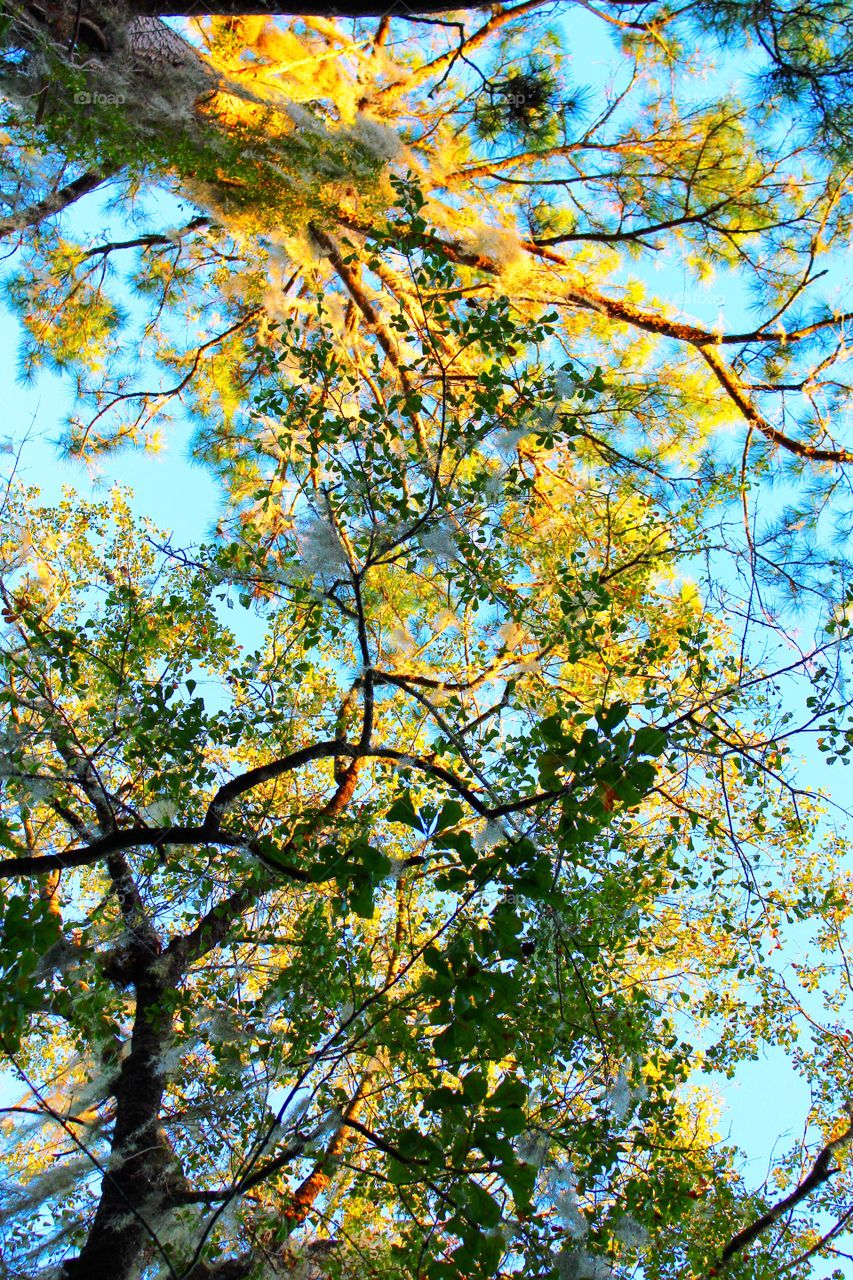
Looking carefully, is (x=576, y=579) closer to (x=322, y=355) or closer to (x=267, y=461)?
(x=322, y=355)
